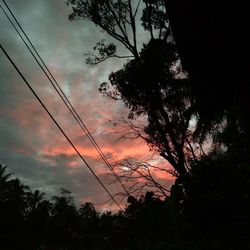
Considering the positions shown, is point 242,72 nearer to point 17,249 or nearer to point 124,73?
point 124,73

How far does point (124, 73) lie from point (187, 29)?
13129 millimetres

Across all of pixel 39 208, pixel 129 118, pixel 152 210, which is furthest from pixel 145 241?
pixel 39 208

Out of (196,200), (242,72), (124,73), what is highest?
(124,73)

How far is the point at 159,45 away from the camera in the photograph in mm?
18312

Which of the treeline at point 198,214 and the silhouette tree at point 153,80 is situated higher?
the silhouette tree at point 153,80

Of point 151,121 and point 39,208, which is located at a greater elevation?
point 39,208

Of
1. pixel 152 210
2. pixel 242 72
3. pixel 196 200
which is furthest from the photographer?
pixel 152 210

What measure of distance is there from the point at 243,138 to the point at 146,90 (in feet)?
15.8

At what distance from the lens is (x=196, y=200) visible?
12.7m

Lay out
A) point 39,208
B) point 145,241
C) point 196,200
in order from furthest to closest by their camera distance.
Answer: point 39,208 < point 145,241 < point 196,200

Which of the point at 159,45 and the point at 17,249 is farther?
the point at 17,249

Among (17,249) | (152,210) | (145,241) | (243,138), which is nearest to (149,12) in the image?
(243,138)

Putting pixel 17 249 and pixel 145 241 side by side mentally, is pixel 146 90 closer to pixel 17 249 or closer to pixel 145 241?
pixel 145 241

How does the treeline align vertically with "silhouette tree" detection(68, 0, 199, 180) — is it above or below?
below
